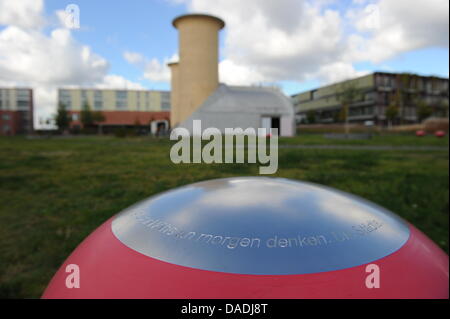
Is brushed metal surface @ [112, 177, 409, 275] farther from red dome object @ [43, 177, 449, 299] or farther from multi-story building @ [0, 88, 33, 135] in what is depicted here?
multi-story building @ [0, 88, 33, 135]

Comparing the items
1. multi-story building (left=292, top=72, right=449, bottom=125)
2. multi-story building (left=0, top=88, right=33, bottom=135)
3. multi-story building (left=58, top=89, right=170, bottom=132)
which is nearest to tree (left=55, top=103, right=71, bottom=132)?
multi-story building (left=58, top=89, right=170, bottom=132)

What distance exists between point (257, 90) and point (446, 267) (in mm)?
38152

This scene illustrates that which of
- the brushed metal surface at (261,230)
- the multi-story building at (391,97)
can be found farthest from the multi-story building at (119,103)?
the brushed metal surface at (261,230)

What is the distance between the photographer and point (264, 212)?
6.33ft

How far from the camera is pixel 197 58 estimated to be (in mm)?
36500

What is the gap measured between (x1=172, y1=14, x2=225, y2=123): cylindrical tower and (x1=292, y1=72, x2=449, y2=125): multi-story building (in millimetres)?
27636

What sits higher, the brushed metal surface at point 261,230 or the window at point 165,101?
the window at point 165,101

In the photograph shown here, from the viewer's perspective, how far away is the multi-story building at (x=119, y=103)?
3009 inches

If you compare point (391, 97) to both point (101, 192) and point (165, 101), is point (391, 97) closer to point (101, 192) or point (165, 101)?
point (165, 101)

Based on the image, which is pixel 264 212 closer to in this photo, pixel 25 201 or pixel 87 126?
pixel 25 201

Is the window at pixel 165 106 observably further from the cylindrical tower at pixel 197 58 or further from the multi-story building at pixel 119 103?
the cylindrical tower at pixel 197 58

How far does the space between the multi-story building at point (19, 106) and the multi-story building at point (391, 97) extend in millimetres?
64271

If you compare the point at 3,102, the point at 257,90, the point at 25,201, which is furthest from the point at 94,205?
the point at 3,102

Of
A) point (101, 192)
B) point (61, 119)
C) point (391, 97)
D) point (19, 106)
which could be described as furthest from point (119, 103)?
point (101, 192)
